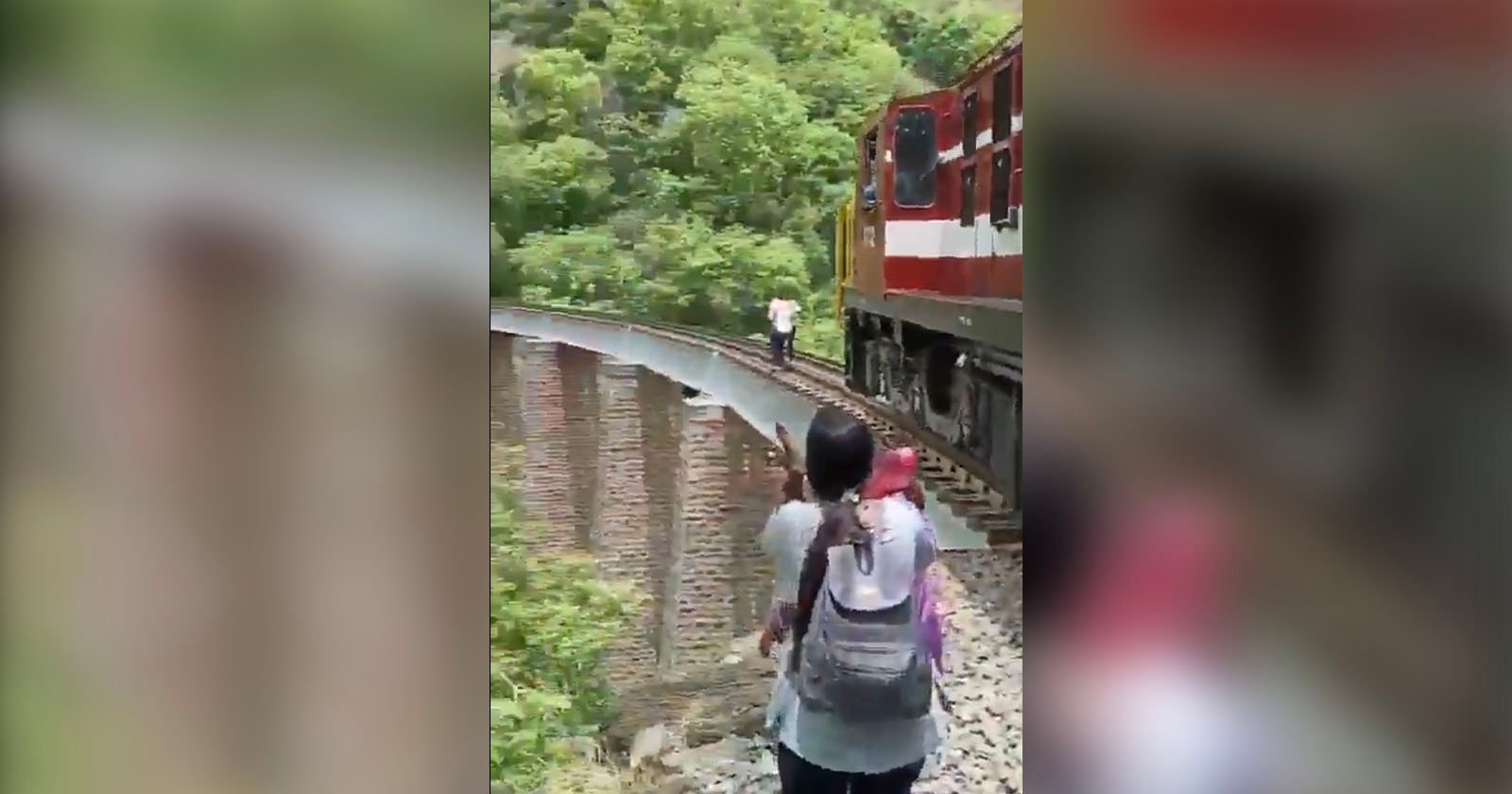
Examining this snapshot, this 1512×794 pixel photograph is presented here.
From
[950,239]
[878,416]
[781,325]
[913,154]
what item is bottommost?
[878,416]

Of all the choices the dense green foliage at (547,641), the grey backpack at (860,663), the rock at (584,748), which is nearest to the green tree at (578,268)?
the dense green foliage at (547,641)

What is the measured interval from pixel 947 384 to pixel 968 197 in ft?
0.88

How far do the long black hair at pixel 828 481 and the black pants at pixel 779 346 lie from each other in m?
0.09

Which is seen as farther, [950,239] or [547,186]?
[950,239]

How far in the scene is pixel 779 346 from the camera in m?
1.63

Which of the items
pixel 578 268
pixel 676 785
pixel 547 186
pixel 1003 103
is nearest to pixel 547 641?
pixel 676 785

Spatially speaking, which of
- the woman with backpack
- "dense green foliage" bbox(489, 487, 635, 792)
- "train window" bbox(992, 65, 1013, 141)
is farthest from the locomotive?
"dense green foliage" bbox(489, 487, 635, 792)

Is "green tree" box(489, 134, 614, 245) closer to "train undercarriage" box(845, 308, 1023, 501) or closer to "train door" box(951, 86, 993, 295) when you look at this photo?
"train undercarriage" box(845, 308, 1023, 501)

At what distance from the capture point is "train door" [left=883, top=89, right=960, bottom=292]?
1658 millimetres

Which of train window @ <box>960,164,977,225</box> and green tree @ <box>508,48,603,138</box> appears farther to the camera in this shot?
train window @ <box>960,164,977,225</box>
